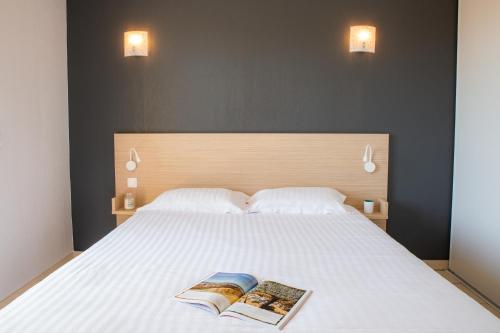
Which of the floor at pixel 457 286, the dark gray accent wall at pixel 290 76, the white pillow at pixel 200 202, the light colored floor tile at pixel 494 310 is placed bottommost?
the light colored floor tile at pixel 494 310

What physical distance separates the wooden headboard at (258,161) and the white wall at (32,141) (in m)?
0.49

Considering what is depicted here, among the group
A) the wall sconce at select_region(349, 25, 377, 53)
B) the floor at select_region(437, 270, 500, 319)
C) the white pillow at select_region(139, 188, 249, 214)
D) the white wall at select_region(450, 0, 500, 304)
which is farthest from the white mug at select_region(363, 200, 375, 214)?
the wall sconce at select_region(349, 25, 377, 53)

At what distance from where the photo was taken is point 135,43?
3.37 metres

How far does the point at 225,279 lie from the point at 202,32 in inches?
89.7

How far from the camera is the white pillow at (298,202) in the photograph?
120 inches

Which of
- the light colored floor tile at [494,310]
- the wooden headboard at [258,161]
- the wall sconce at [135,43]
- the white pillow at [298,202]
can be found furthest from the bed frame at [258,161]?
the light colored floor tile at [494,310]

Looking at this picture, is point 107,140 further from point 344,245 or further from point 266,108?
point 344,245

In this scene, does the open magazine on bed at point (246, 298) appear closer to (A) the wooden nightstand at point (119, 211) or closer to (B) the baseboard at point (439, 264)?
(A) the wooden nightstand at point (119, 211)

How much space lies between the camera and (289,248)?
2254mm

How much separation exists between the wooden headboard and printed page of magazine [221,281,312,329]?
1795 millimetres

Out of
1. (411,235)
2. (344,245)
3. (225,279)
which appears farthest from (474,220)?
(225,279)

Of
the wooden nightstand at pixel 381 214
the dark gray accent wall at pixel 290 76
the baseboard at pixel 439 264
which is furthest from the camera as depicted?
the baseboard at pixel 439 264

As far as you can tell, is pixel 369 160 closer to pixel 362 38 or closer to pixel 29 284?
pixel 362 38

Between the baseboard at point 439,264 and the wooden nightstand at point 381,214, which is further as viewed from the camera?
the baseboard at point 439,264
